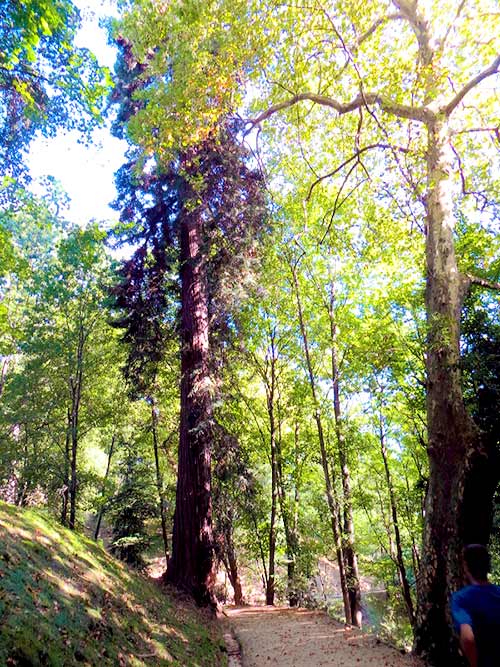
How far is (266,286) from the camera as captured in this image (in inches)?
501

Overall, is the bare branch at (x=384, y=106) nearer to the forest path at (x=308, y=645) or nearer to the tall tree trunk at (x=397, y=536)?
the forest path at (x=308, y=645)

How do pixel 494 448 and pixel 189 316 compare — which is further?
pixel 189 316

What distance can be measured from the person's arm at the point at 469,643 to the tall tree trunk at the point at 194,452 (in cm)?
642

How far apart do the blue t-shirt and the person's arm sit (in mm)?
22

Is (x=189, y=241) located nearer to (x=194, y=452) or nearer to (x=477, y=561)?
(x=194, y=452)

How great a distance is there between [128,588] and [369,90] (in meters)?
Result: 9.22

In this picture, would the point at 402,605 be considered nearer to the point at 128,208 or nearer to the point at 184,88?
the point at 128,208

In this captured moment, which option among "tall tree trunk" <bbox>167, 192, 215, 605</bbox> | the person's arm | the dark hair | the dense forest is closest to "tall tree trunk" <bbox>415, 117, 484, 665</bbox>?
the dense forest

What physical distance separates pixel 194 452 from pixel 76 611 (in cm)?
517

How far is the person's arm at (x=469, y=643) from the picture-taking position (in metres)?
2.48

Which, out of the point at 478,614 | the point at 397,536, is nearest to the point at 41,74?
the point at 478,614

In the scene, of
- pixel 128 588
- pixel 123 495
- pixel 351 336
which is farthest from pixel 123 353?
pixel 128 588

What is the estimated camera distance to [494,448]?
208 inches

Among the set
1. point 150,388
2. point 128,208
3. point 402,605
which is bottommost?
point 402,605
